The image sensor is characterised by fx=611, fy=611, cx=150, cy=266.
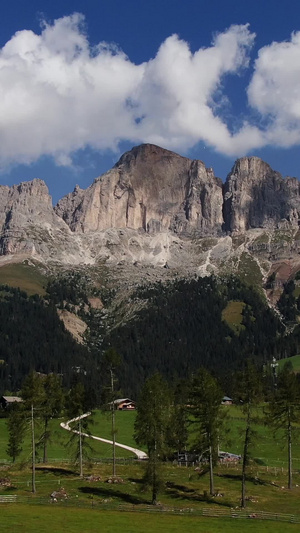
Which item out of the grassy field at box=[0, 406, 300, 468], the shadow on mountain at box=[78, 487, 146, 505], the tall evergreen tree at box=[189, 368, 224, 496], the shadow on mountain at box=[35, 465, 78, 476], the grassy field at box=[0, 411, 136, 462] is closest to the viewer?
the shadow on mountain at box=[78, 487, 146, 505]

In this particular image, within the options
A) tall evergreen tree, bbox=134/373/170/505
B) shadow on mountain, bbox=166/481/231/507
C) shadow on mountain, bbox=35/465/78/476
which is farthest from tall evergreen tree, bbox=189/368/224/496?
shadow on mountain, bbox=35/465/78/476

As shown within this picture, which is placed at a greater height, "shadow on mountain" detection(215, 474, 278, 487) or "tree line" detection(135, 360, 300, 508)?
"tree line" detection(135, 360, 300, 508)

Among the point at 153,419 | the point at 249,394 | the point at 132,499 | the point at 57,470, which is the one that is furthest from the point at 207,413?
the point at 57,470

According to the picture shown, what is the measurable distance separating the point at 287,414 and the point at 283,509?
74.0 ft

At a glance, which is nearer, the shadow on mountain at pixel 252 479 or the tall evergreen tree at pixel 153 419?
the tall evergreen tree at pixel 153 419

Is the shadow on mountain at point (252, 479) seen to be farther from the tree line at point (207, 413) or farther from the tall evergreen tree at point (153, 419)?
the tall evergreen tree at point (153, 419)

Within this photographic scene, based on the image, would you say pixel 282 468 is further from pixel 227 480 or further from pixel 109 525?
pixel 109 525

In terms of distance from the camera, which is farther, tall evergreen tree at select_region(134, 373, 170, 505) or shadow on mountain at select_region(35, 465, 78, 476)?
shadow on mountain at select_region(35, 465, 78, 476)

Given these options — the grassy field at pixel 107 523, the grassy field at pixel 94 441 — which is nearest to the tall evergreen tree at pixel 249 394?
the grassy field at pixel 107 523

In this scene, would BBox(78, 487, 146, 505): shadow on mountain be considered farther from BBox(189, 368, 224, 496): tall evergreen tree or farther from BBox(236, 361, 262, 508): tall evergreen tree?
BBox(236, 361, 262, 508): tall evergreen tree

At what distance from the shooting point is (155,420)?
7094 cm

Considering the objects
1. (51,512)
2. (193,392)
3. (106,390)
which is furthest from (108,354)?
(51,512)

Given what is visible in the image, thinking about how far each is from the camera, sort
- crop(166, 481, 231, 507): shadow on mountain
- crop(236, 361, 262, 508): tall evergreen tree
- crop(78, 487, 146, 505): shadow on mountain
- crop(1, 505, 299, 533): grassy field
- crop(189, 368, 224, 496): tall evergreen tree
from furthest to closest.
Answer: crop(189, 368, 224, 496): tall evergreen tree
crop(236, 361, 262, 508): tall evergreen tree
crop(166, 481, 231, 507): shadow on mountain
crop(78, 487, 146, 505): shadow on mountain
crop(1, 505, 299, 533): grassy field

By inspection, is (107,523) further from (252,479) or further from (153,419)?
(252,479)
